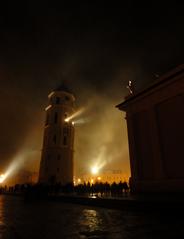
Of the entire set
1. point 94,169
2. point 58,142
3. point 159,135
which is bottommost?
point 159,135

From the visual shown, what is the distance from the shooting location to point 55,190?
1998 cm

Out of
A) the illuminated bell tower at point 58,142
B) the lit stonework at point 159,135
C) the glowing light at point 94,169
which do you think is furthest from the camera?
the glowing light at point 94,169

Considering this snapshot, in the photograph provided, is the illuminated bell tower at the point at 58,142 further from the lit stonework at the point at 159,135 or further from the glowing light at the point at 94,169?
the lit stonework at the point at 159,135

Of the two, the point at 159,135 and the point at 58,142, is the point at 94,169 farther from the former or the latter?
the point at 159,135

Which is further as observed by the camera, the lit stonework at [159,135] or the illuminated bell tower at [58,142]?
the illuminated bell tower at [58,142]

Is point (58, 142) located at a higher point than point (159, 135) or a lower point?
higher

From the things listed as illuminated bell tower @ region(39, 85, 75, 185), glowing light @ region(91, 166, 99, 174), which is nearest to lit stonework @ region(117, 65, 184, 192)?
illuminated bell tower @ region(39, 85, 75, 185)

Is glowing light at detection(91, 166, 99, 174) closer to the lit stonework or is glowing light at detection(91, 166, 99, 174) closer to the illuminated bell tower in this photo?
the illuminated bell tower

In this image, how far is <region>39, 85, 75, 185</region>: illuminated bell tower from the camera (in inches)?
1425

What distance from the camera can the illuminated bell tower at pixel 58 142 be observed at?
3619 centimetres

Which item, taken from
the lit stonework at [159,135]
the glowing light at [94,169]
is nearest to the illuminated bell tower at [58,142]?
the glowing light at [94,169]

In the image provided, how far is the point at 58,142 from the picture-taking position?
126 ft

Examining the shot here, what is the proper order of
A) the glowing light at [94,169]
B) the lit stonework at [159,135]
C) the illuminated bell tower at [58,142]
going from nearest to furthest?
the lit stonework at [159,135]
the illuminated bell tower at [58,142]
the glowing light at [94,169]

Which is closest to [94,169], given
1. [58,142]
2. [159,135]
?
[58,142]
